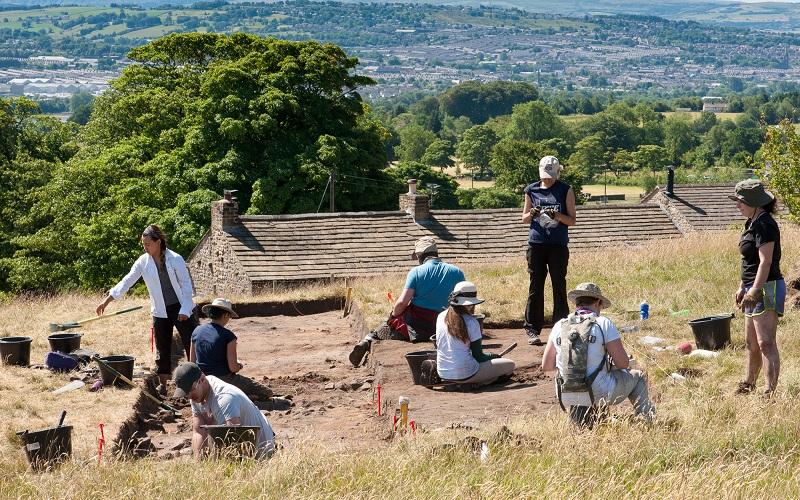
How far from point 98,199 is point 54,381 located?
39220 mm

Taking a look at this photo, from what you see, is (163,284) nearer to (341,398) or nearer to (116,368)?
(116,368)

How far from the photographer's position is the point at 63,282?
162ft

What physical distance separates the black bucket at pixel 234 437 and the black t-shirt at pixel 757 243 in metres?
4.48

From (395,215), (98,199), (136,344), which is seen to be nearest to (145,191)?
(98,199)

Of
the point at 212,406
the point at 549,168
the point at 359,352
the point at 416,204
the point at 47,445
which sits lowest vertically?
the point at 416,204

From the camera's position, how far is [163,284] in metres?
12.7

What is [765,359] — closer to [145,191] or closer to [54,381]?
[54,381]

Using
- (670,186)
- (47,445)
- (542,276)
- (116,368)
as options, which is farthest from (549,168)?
(670,186)

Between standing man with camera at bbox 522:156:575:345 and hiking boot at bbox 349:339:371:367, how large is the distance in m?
1.92

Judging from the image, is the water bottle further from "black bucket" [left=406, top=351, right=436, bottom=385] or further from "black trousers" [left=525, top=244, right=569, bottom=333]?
"black bucket" [left=406, top=351, right=436, bottom=385]

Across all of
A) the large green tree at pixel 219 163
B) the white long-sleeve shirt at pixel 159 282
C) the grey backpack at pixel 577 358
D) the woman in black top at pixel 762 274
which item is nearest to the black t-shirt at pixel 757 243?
the woman in black top at pixel 762 274

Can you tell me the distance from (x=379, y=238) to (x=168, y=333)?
19.5m

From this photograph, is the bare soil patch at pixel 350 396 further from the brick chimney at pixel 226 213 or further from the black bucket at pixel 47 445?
the brick chimney at pixel 226 213

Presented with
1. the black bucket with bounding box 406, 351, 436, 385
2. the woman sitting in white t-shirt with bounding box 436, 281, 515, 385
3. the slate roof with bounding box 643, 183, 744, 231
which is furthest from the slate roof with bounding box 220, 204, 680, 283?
the woman sitting in white t-shirt with bounding box 436, 281, 515, 385
